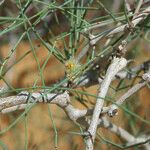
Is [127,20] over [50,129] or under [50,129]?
under

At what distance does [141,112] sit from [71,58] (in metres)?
0.63

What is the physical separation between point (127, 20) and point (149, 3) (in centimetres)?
18

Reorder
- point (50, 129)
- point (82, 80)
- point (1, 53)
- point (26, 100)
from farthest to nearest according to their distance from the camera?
1. point (1, 53)
2. point (50, 129)
3. point (82, 80)
4. point (26, 100)

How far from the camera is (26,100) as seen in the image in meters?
0.63

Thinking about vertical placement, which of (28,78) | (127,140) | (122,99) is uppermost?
(28,78)

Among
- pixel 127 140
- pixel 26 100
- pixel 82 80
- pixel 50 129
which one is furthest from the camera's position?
pixel 50 129

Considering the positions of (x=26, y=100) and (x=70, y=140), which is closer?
(x=26, y=100)

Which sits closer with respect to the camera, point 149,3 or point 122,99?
point 122,99

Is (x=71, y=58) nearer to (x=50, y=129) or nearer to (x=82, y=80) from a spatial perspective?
(x=82, y=80)

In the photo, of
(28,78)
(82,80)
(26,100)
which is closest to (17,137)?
(28,78)

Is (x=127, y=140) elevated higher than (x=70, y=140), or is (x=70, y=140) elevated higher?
(x=70, y=140)

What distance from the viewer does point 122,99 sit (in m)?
0.64

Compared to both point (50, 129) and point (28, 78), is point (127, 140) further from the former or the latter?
point (28, 78)

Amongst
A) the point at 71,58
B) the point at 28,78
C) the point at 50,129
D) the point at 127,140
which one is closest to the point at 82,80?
the point at 71,58
